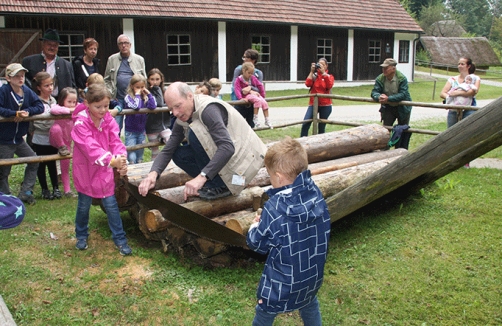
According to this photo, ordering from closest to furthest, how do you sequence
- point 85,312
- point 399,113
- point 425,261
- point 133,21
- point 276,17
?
point 85,312 < point 425,261 < point 399,113 < point 133,21 < point 276,17

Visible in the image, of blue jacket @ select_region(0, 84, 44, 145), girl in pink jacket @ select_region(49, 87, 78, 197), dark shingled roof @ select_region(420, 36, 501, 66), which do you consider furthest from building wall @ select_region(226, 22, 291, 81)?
dark shingled roof @ select_region(420, 36, 501, 66)

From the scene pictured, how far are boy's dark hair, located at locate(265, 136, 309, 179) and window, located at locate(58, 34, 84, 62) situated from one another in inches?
674

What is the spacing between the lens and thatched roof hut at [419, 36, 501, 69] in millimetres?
40469

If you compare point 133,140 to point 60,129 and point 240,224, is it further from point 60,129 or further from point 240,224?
point 240,224

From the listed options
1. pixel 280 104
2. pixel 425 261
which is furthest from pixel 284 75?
pixel 425 261

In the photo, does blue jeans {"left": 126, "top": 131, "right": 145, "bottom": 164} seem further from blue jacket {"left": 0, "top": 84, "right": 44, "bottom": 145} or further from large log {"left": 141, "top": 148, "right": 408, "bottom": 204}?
large log {"left": 141, "top": 148, "right": 408, "bottom": 204}

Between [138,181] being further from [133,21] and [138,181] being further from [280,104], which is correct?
[133,21]

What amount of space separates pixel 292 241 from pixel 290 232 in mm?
54

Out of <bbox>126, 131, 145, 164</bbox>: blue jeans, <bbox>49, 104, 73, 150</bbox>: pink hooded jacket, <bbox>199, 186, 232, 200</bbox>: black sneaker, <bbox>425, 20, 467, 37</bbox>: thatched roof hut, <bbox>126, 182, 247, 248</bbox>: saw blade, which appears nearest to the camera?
<bbox>126, 182, 247, 248</bbox>: saw blade

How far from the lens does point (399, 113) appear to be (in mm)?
8641

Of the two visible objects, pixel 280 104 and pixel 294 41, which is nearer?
pixel 280 104

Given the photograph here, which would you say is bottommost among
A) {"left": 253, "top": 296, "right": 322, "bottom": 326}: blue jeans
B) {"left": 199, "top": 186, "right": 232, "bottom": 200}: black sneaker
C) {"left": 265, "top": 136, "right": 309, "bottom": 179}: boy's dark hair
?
{"left": 253, "top": 296, "right": 322, "bottom": 326}: blue jeans

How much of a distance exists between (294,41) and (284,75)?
164cm

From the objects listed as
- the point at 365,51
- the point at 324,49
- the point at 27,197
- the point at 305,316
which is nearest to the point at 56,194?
the point at 27,197
